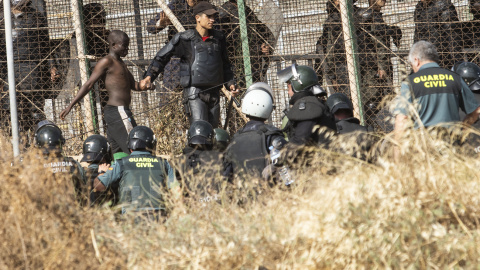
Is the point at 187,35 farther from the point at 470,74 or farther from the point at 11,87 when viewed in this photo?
the point at 470,74

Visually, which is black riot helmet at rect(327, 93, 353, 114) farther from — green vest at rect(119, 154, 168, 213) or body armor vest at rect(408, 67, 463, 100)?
green vest at rect(119, 154, 168, 213)

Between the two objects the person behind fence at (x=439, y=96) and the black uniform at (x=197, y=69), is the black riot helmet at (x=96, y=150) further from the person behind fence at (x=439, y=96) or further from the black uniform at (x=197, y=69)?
the person behind fence at (x=439, y=96)

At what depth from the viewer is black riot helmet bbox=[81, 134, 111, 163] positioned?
28.0 ft

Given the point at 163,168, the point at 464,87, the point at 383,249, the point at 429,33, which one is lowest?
the point at 383,249

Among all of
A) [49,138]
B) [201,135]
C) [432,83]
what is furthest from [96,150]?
[432,83]

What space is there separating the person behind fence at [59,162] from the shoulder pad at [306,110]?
2.01 meters

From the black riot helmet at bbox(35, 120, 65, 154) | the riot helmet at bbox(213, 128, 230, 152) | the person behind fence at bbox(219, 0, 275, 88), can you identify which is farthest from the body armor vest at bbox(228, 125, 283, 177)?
the person behind fence at bbox(219, 0, 275, 88)

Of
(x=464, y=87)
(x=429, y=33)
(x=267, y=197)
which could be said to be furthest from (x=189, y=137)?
(x=429, y=33)

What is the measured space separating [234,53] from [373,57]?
2090 mm

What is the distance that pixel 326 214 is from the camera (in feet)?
16.0

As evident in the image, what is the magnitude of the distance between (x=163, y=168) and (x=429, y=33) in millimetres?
5787

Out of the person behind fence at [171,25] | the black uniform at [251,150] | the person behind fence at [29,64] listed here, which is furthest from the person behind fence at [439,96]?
the person behind fence at [29,64]

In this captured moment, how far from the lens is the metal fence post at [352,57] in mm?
10742

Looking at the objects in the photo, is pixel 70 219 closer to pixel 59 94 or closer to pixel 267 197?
pixel 267 197
